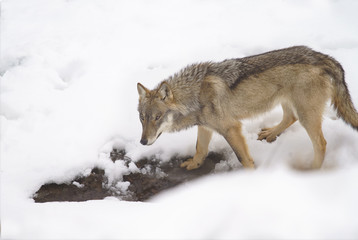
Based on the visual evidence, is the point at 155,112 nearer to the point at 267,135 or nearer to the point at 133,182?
the point at 133,182

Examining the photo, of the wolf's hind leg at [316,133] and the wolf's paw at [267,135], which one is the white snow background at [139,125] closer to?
the wolf's paw at [267,135]

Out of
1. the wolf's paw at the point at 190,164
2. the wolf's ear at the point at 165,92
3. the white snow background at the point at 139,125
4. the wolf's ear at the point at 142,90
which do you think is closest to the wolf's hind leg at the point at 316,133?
the white snow background at the point at 139,125

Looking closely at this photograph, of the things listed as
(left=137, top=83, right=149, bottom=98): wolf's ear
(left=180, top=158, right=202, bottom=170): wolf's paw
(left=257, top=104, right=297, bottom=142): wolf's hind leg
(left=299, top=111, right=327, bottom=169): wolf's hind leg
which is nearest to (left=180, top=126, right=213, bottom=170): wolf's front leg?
(left=180, top=158, right=202, bottom=170): wolf's paw

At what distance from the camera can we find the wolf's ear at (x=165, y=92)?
15.9 ft

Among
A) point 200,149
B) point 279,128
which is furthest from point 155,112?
point 279,128

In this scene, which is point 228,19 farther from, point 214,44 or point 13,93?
point 13,93

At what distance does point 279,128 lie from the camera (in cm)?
604

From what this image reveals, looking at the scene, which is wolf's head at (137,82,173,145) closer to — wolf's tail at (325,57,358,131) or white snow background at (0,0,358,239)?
white snow background at (0,0,358,239)

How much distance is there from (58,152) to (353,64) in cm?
626

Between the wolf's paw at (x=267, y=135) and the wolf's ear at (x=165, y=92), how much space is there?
2.11 metres

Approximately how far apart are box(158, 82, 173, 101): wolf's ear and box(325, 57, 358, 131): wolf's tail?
2343mm

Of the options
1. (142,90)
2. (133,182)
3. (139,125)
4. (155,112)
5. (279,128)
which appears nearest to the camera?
(155,112)

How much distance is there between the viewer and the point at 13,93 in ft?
21.3

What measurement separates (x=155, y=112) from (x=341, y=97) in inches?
112
